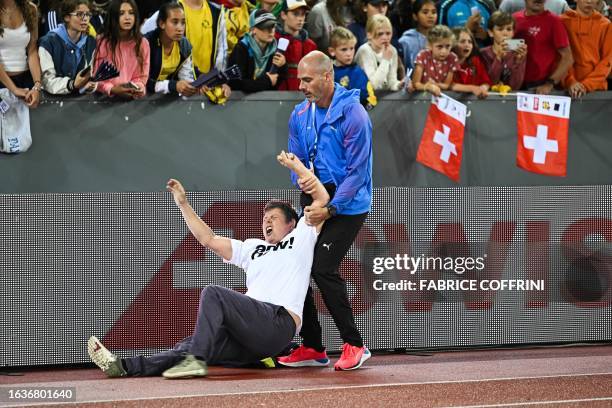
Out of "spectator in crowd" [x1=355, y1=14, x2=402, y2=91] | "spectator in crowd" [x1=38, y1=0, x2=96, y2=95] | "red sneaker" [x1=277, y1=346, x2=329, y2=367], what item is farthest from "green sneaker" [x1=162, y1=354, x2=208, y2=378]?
"spectator in crowd" [x1=355, y1=14, x2=402, y2=91]

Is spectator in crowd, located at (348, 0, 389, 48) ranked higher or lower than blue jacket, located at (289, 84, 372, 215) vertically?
higher

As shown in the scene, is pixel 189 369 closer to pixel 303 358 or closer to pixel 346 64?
pixel 303 358

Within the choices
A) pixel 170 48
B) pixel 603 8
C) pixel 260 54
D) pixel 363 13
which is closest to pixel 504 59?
pixel 363 13

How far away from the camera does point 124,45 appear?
28.4 ft

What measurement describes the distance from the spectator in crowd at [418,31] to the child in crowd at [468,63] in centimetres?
31

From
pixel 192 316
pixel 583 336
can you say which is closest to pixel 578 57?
pixel 583 336

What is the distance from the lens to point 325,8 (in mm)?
10188

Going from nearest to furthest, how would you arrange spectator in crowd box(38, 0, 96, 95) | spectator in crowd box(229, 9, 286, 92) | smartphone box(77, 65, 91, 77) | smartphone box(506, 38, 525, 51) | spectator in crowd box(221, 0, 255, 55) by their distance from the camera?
smartphone box(77, 65, 91, 77), spectator in crowd box(38, 0, 96, 95), spectator in crowd box(229, 9, 286, 92), spectator in crowd box(221, 0, 255, 55), smartphone box(506, 38, 525, 51)

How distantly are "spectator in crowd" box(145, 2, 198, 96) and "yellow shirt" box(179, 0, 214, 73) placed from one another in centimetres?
25

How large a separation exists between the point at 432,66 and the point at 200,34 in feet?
6.89

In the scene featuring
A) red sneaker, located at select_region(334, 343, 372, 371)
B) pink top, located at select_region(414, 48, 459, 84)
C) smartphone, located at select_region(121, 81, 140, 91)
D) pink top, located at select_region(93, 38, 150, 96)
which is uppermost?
pink top, located at select_region(93, 38, 150, 96)

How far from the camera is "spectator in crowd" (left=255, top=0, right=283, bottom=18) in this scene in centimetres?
973

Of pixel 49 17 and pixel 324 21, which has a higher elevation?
pixel 49 17

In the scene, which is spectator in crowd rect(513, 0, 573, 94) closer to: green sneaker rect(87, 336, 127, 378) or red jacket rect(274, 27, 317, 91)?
red jacket rect(274, 27, 317, 91)
